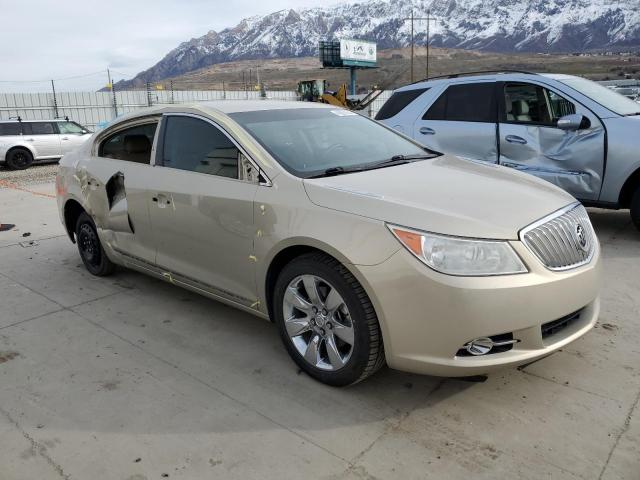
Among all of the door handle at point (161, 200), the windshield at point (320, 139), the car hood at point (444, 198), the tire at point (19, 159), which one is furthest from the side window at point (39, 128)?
the car hood at point (444, 198)

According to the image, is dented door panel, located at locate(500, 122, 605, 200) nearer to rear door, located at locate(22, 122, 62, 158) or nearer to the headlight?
the headlight

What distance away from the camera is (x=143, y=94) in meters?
30.9

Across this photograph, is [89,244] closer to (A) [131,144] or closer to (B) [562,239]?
(A) [131,144]

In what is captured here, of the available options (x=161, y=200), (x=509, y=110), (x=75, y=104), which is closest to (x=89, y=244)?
(x=161, y=200)

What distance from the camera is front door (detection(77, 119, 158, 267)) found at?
13.8 ft

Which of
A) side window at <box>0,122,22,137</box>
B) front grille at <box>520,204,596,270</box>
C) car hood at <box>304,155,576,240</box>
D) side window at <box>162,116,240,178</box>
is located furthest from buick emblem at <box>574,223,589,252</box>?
side window at <box>0,122,22,137</box>

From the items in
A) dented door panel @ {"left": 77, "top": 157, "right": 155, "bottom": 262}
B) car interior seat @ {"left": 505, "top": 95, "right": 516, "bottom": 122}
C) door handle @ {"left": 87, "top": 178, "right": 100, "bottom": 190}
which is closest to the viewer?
dented door panel @ {"left": 77, "top": 157, "right": 155, "bottom": 262}

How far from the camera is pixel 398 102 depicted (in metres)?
7.39

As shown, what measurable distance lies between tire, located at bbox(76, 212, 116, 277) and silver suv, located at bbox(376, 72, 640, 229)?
160 inches

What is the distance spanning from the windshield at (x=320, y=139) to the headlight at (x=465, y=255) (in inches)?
36.6

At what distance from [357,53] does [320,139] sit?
70.2 meters

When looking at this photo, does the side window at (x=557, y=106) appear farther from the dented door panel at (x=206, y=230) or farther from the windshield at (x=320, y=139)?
the dented door panel at (x=206, y=230)

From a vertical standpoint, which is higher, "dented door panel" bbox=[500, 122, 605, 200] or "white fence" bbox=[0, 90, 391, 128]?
"white fence" bbox=[0, 90, 391, 128]

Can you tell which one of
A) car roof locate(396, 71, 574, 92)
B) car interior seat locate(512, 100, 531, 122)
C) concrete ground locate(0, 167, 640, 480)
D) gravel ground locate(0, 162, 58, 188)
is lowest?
concrete ground locate(0, 167, 640, 480)
